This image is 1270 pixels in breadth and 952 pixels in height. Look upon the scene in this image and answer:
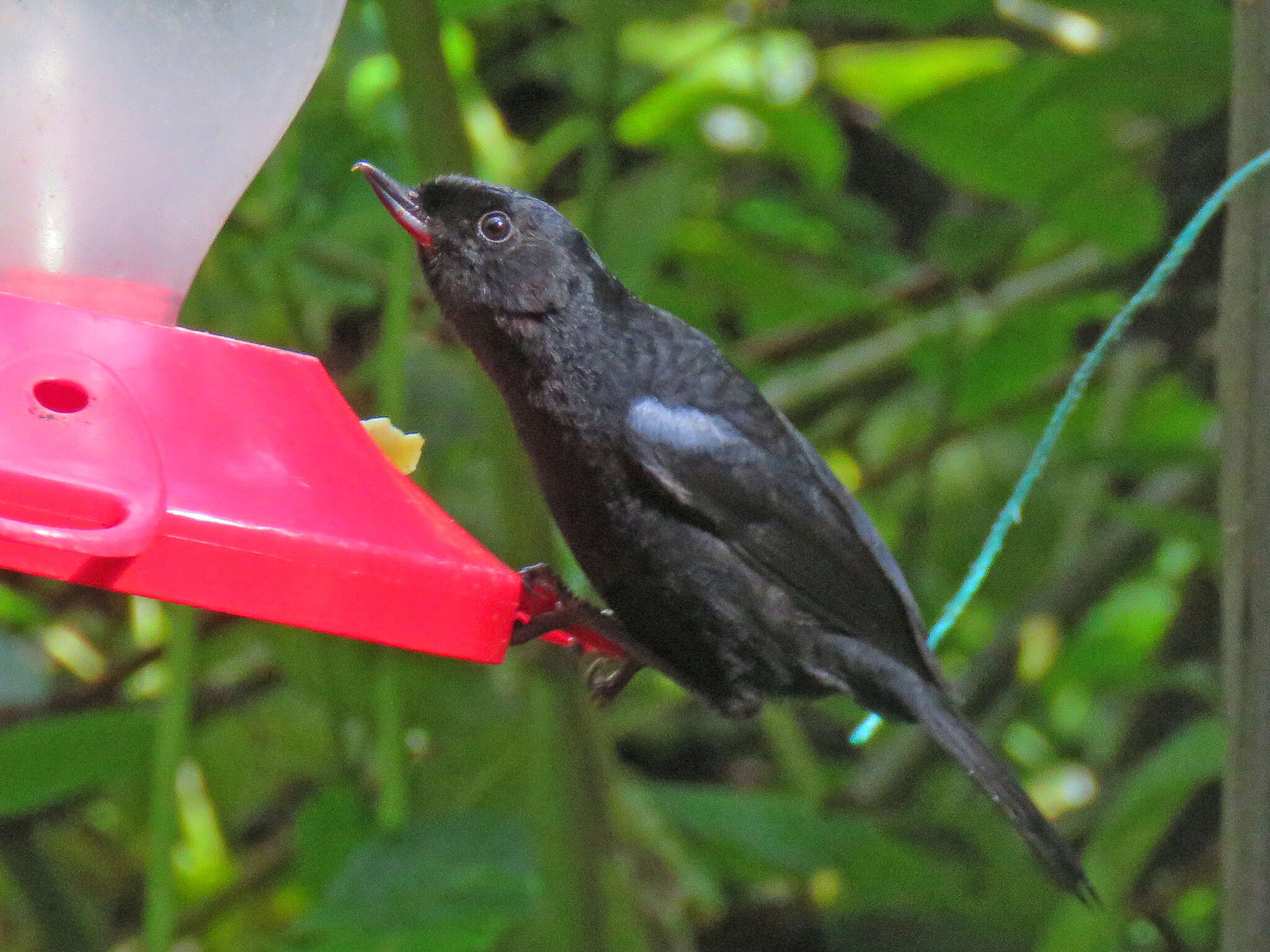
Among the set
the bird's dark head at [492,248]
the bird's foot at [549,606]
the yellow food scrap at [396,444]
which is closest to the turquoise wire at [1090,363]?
the bird's foot at [549,606]

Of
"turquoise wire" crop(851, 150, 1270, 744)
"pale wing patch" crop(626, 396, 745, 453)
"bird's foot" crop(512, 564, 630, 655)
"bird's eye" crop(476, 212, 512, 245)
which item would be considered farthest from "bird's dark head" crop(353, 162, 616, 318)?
"turquoise wire" crop(851, 150, 1270, 744)

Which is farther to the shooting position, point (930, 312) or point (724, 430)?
point (930, 312)

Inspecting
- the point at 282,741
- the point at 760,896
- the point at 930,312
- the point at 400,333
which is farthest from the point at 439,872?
the point at 930,312

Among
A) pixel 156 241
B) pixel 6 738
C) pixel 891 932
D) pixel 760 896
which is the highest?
pixel 156 241

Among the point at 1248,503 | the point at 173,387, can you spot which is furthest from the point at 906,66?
the point at 173,387

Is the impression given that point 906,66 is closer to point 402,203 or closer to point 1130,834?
point 1130,834

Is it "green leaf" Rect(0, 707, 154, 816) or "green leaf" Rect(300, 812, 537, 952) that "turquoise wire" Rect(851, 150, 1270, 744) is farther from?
"green leaf" Rect(0, 707, 154, 816)

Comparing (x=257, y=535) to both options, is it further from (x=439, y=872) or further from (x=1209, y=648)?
(x=1209, y=648)
